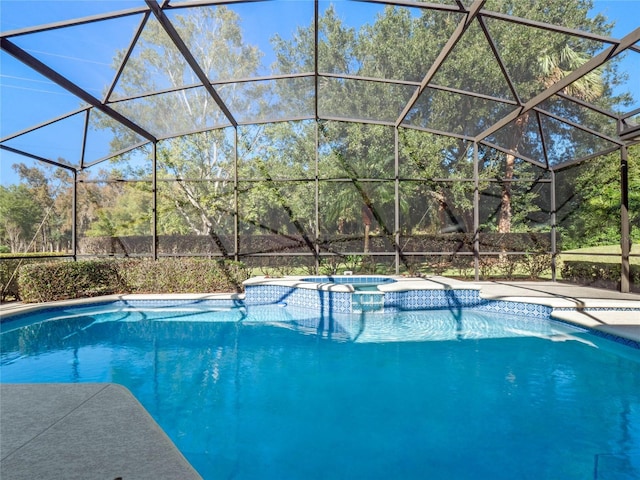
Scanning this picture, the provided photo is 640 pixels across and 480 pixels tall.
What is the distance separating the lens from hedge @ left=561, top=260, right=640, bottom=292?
27.7 feet

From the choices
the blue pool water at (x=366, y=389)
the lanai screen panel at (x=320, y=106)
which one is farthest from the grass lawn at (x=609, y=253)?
the blue pool water at (x=366, y=389)

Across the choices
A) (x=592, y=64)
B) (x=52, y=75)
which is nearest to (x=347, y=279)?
(x=592, y=64)

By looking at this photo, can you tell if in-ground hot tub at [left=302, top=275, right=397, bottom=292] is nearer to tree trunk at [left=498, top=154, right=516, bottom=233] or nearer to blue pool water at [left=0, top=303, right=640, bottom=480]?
blue pool water at [left=0, top=303, right=640, bottom=480]

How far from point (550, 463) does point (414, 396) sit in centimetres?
139

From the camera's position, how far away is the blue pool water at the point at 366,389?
285 cm

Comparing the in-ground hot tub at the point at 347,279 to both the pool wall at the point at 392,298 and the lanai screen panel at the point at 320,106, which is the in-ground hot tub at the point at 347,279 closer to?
the lanai screen panel at the point at 320,106

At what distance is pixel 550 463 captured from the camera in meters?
2.76

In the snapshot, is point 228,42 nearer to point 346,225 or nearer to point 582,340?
point 346,225

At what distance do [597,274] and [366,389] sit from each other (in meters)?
8.45

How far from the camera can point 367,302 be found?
8.24 meters

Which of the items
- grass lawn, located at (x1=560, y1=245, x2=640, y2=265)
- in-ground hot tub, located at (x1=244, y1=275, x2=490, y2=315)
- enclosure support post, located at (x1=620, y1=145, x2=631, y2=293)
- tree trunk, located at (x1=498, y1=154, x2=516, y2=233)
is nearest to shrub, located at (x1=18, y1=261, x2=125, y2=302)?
in-ground hot tub, located at (x1=244, y1=275, x2=490, y2=315)

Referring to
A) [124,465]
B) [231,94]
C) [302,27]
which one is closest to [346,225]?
[231,94]

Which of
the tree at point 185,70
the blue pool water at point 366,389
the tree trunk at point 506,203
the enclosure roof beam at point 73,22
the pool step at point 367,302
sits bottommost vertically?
the blue pool water at point 366,389

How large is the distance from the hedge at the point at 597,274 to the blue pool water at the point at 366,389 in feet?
11.3
